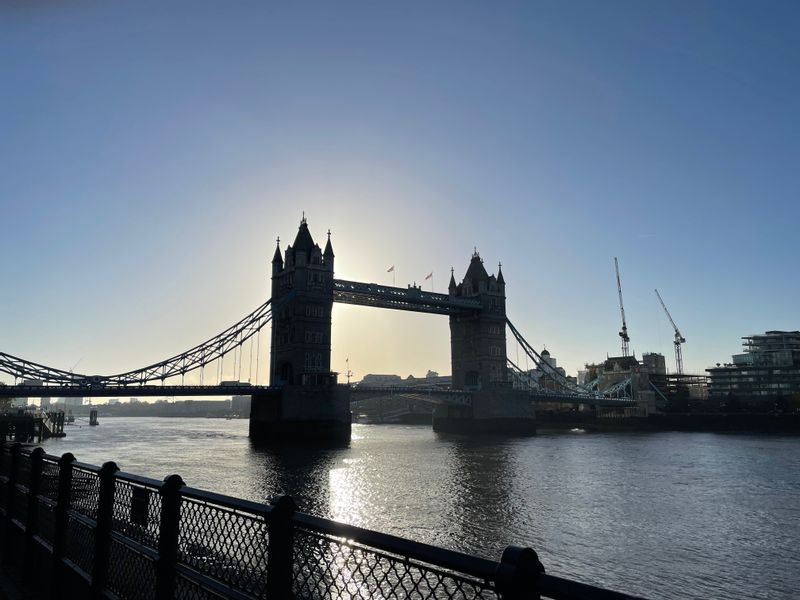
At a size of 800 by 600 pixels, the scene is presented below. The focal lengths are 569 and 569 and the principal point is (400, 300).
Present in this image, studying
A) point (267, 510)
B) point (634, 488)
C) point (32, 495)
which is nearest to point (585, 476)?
point (634, 488)

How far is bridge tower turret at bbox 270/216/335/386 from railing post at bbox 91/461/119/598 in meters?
63.7

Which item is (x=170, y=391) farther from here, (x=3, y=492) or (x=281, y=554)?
(x=281, y=554)

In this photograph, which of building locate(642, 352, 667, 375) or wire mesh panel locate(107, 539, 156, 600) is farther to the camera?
building locate(642, 352, 667, 375)

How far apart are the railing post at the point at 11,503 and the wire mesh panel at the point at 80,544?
302cm

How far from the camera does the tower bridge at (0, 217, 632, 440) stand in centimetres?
6612

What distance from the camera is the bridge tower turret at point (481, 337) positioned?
3649 inches

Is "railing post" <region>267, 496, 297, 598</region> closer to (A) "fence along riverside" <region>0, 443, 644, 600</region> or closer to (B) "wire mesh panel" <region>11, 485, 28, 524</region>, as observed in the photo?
(A) "fence along riverside" <region>0, 443, 644, 600</region>

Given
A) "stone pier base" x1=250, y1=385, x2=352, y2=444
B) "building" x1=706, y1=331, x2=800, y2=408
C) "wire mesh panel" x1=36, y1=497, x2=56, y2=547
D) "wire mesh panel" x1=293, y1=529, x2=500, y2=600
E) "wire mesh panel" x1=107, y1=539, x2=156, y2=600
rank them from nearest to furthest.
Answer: "wire mesh panel" x1=293, y1=529, x2=500, y2=600, "wire mesh panel" x1=107, y1=539, x2=156, y2=600, "wire mesh panel" x1=36, y1=497, x2=56, y2=547, "stone pier base" x1=250, y1=385, x2=352, y2=444, "building" x1=706, y1=331, x2=800, y2=408

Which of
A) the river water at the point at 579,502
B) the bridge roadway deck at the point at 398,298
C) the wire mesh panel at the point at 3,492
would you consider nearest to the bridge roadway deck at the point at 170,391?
the river water at the point at 579,502

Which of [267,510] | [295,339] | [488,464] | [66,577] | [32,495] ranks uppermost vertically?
[295,339]

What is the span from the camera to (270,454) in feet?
177

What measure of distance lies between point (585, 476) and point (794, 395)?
10310 cm

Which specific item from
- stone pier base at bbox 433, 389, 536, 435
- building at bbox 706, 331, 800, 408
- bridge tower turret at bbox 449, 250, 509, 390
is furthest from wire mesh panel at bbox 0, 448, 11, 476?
building at bbox 706, 331, 800, 408

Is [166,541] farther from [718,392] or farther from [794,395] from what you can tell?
[718,392]
